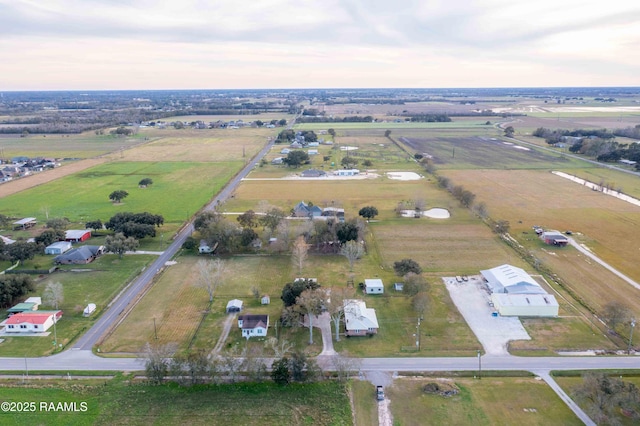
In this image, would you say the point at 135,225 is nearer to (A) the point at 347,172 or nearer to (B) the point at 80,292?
(B) the point at 80,292

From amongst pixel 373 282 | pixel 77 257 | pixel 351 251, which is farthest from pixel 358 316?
pixel 77 257

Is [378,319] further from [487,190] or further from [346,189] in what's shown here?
[487,190]

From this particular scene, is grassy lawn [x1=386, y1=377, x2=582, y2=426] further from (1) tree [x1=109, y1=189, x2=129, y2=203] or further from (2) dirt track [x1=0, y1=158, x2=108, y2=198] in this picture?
(2) dirt track [x1=0, y1=158, x2=108, y2=198]

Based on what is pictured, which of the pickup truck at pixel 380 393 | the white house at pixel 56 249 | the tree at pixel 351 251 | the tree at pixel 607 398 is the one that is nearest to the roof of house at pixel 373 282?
the tree at pixel 351 251

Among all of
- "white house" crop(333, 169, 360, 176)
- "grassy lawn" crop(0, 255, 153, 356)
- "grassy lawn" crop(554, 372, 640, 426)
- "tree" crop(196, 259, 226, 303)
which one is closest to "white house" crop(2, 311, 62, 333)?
"grassy lawn" crop(0, 255, 153, 356)

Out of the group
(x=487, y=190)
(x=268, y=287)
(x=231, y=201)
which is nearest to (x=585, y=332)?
(x=268, y=287)

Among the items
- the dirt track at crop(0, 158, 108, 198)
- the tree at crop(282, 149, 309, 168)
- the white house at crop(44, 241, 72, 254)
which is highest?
the tree at crop(282, 149, 309, 168)

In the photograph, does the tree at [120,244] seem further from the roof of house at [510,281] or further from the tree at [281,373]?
the roof of house at [510,281]

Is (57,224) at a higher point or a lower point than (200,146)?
lower
